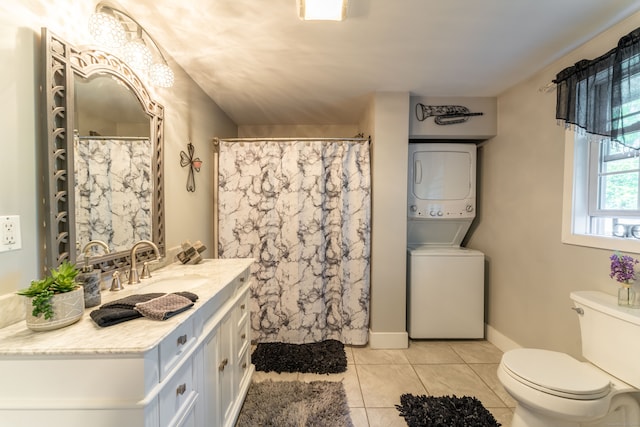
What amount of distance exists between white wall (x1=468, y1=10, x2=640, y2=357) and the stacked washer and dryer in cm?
16

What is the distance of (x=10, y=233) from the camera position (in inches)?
33.3

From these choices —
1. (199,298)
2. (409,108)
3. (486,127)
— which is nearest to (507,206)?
(486,127)

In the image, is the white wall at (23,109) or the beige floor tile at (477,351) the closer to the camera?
the white wall at (23,109)

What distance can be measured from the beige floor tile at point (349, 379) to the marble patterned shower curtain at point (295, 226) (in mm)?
405

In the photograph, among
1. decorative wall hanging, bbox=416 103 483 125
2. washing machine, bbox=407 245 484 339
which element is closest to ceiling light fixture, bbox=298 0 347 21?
decorative wall hanging, bbox=416 103 483 125

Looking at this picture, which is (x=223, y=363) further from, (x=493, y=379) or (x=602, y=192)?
(x=602, y=192)

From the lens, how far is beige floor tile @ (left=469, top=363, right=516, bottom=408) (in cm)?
174

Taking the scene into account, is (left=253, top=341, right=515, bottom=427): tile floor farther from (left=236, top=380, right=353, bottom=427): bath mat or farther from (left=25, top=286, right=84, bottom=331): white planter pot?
(left=25, top=286, right=84, bottom=331): white planter pot

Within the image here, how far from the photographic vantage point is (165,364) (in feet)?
2.77

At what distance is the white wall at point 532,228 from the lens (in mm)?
1696

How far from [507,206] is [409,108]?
4.01ft

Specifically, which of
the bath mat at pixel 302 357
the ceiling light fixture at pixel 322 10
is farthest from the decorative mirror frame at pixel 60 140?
the bath mat at pixel 302 357

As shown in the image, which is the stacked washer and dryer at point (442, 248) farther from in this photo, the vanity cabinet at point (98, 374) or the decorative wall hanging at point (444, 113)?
the vanity cabinet at point (98, 374)

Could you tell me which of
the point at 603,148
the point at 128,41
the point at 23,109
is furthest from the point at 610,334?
the point at 128,41
